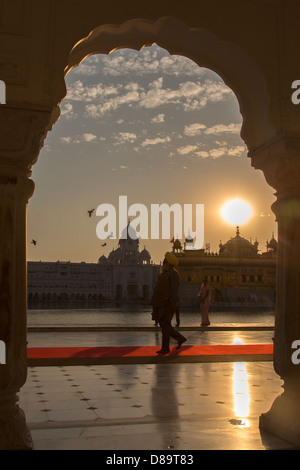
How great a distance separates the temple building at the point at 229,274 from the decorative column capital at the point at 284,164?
57.3 metres

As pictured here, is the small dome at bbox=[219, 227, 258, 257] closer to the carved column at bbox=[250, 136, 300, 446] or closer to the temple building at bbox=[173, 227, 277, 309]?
the temple building at bbox=[173, 227, 277, 309]

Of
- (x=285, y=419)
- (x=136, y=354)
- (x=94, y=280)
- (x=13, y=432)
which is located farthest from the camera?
(x=94, y=280)

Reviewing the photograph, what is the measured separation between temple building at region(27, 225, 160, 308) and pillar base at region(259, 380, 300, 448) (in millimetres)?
82000

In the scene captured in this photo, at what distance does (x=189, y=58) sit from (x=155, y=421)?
2858 mm

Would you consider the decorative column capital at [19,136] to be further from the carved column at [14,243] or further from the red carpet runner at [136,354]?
the red carpet runner at [136,354]

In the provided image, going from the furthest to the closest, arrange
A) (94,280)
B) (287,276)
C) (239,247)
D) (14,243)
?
(94,280)
(239,247)
(287,276)
(14,243)

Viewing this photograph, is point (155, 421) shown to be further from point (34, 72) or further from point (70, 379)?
point (34, 72)

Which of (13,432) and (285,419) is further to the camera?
(285,419)

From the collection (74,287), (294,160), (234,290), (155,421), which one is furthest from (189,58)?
(74,287)

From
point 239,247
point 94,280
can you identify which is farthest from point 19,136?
point 94,280

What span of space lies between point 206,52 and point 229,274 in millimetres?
63825

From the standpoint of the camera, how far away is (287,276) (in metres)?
3.76

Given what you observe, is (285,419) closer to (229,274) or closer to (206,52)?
(206,52)

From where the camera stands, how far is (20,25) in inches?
134
